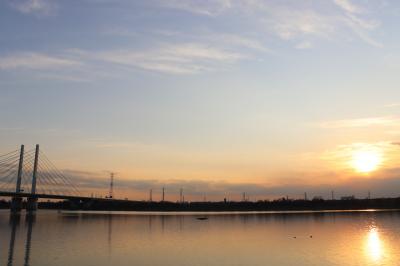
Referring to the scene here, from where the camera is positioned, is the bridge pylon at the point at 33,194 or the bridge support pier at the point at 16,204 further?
the bridge support pier at the point at 16,204

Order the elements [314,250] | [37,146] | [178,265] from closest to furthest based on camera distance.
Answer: [178,265], [314,250], [37,146]

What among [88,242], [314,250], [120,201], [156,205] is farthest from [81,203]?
[314,250]

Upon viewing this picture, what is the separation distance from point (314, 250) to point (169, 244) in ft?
39.3

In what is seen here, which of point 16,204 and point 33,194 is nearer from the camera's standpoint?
point 33,194

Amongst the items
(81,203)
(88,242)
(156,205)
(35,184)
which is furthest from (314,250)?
(156,205)

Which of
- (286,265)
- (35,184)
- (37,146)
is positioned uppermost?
(37,146)

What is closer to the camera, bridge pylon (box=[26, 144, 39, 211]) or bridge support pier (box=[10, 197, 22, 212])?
bridge pylon (box=[26, 144, 39, 211])

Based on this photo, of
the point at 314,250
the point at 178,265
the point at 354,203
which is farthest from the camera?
the point at 354,203

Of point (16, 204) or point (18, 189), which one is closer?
point (18, 189)

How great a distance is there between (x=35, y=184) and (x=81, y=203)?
41479 millimetres

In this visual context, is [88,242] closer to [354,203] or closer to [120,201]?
[120,201]

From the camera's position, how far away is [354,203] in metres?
194

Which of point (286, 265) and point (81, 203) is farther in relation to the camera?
point (81, 203)

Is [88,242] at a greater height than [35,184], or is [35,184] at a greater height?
[35,184]
